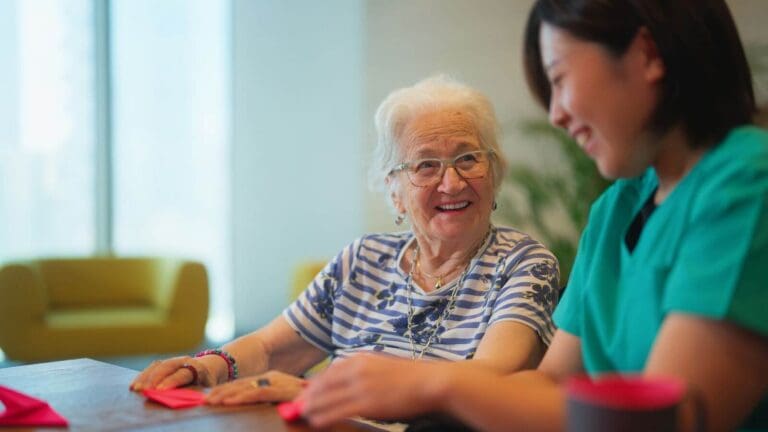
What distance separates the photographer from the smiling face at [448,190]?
188 cm

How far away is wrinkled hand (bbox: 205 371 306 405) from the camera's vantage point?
1.36 metres

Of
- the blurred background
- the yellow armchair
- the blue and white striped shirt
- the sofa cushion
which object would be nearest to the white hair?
the blue and white striped shirt

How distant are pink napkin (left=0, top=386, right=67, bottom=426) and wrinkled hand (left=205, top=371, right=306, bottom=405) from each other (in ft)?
0.80

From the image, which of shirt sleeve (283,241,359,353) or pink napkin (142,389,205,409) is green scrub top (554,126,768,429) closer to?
pink napkin (142,389,205,409)

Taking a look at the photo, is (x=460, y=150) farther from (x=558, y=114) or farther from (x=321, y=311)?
(x=558, y=114)

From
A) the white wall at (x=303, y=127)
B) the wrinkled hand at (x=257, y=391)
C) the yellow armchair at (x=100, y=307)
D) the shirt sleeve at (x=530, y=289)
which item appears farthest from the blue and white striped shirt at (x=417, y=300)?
→ the white wall at (x=303, y=127)

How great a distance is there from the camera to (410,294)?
1899mm

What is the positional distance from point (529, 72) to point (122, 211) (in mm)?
4995

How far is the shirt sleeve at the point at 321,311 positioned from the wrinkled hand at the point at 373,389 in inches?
40.7

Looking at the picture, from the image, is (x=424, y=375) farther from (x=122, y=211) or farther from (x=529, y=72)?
(x=122, y=211)

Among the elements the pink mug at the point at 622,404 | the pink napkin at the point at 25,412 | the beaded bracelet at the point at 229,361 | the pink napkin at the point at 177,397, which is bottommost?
the beaded bracelet at the point at 229,361

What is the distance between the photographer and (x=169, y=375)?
1.57 m

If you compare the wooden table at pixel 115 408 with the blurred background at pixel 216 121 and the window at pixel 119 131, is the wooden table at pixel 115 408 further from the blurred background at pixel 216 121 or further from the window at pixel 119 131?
the window at pixel 119 131

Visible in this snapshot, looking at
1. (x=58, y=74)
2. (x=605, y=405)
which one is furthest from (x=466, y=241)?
(x=58, y=74)
